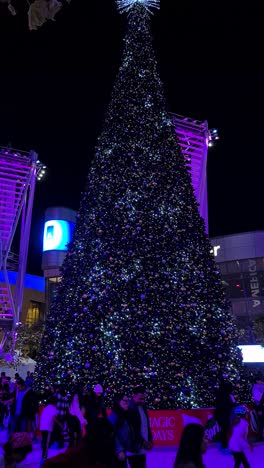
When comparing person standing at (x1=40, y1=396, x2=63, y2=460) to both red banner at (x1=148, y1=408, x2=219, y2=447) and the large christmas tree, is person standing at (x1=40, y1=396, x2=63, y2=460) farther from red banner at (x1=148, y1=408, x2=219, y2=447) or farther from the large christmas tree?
red banner at (x1=148, y1=408, x2=219, y2=447)

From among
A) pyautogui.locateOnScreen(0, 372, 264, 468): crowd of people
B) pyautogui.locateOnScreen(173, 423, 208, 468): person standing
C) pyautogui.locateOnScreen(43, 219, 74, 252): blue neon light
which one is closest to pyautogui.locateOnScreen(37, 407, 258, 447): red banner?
pyautogui.locateOnScreen(0, 372, 264, 468): crowd of people

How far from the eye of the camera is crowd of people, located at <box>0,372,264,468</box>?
9.91ft

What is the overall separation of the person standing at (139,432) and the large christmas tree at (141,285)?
13.8ft

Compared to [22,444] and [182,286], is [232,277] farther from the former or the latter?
[22,444]

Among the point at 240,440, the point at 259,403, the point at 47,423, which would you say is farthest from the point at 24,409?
the point at 259,403

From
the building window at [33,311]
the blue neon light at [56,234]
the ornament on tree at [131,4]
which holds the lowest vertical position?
the building window at [33,311]

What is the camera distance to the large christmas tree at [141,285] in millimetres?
10742

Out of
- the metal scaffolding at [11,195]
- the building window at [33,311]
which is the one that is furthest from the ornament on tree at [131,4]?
the building window at [33,311]

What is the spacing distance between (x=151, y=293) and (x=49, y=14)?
8.71 metres

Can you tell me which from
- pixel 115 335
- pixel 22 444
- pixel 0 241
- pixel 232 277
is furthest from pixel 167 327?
pixel 232 277

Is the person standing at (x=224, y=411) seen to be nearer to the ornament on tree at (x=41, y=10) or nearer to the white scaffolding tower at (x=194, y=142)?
the ornament on tree at (x=41, y=10)

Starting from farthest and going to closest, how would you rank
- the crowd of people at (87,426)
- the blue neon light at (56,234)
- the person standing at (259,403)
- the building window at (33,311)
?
1. the building window at (33,311)
2. the blue neon light at (56,234)
3. the person standing at (259,403)
4. the crowd of people at (87,426)

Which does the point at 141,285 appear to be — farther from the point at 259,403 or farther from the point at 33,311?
the point at 33,311

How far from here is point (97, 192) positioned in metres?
12.8
